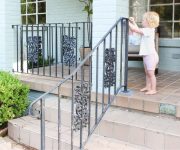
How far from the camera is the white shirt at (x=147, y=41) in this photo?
4363mm

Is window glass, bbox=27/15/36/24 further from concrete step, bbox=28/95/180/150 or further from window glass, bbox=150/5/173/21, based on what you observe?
concrete step, bbox=28/95/180/150

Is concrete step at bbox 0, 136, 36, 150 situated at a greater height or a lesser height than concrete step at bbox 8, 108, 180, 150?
lesser

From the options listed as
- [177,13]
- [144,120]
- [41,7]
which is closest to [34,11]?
[41,7]

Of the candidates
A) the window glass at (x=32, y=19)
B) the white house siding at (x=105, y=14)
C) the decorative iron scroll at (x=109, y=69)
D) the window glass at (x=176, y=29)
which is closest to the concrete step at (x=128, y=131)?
the decorative iron scroll at (x=109, y=69)

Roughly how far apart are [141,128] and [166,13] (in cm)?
364

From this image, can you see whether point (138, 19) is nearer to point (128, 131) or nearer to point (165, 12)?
point (165, 12)

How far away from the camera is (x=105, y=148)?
376 centimetres

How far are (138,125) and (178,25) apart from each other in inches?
133

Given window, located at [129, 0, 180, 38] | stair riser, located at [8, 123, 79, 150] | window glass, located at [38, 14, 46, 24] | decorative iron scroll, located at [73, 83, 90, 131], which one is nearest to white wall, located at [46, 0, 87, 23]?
window glass, located at [38, 14, 46, 24]

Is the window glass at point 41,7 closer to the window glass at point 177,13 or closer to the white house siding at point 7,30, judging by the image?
the white house siding at point 7,30

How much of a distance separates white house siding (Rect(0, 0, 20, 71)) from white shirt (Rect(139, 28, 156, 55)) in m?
2.74

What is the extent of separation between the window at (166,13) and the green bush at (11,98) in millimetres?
3116

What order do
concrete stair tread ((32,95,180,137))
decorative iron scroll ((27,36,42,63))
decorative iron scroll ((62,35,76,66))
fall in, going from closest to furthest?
1. concrete stair tread ((32,95,180,137))
2. decorative iron scroll ((62,35,76,66))
3. decorative iron scroll ((27,36,42,63))

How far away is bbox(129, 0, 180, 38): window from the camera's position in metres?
6.59
